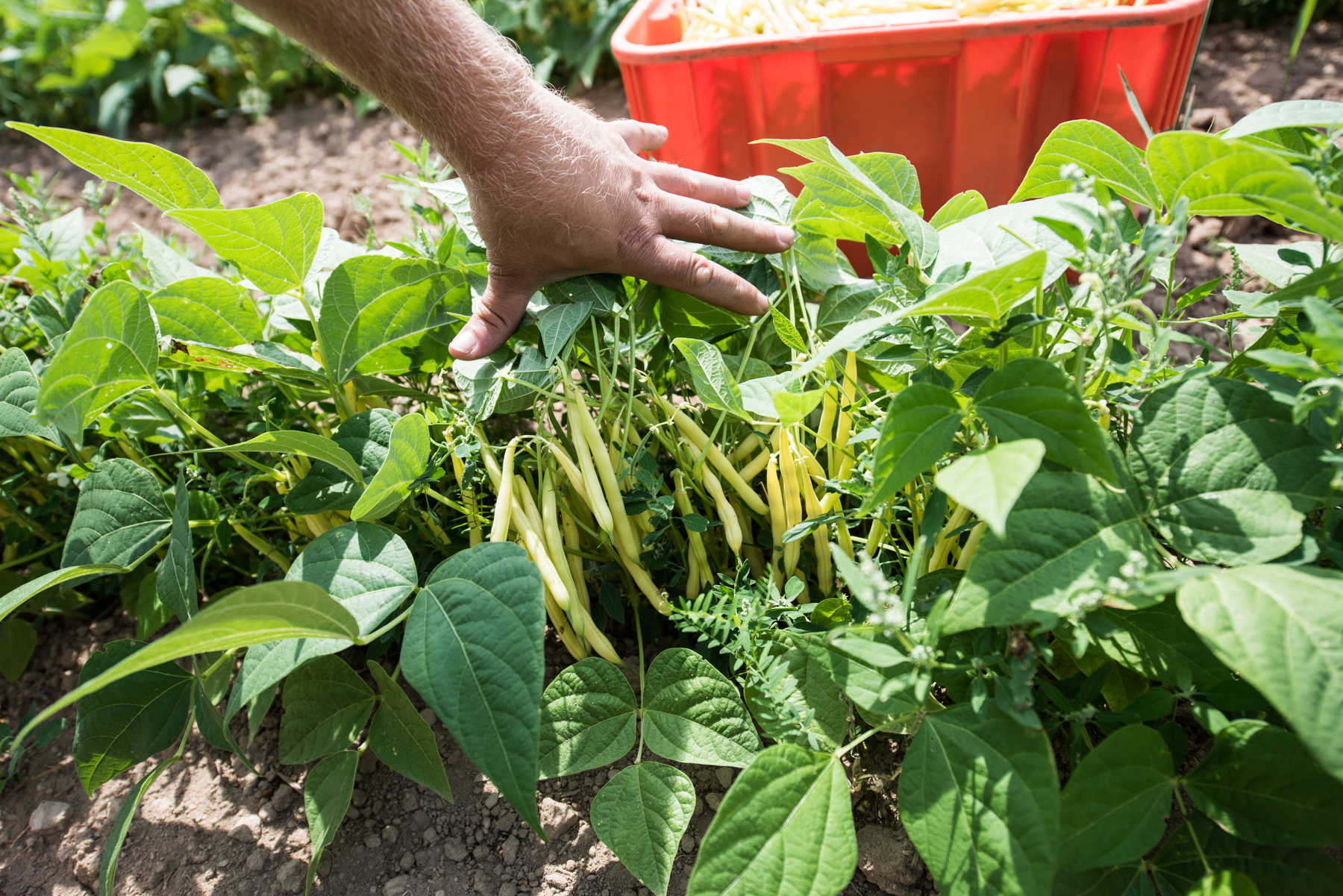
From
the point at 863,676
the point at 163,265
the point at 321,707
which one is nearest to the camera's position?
the point at 863,676

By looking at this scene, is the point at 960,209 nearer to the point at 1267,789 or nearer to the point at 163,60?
the point at 1267,789

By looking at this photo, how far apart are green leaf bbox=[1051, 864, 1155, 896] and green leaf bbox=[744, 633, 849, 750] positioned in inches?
9.3

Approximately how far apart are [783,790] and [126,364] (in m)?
0.89

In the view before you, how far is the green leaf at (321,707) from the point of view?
999 mm

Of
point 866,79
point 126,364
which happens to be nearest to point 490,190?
point 126,364

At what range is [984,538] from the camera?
2.31 ft

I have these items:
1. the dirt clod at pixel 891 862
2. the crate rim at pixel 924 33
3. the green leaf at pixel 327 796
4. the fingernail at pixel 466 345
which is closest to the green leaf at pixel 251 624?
the green leaf at pixel 327 796

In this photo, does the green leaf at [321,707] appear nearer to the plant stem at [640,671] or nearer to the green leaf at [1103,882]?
the plant stem at [640,671]

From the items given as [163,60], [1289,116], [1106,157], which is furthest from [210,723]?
[163,60]

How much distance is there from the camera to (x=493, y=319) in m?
1.07

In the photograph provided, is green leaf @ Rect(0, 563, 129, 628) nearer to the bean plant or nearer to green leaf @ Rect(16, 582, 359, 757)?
the bean plant

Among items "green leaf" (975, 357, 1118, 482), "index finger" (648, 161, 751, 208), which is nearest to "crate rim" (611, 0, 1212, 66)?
"index finger" (648, 161, 751, 208)

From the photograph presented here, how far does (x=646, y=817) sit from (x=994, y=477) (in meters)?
0.53

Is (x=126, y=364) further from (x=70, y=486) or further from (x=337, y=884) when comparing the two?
(x=337, y=884)
